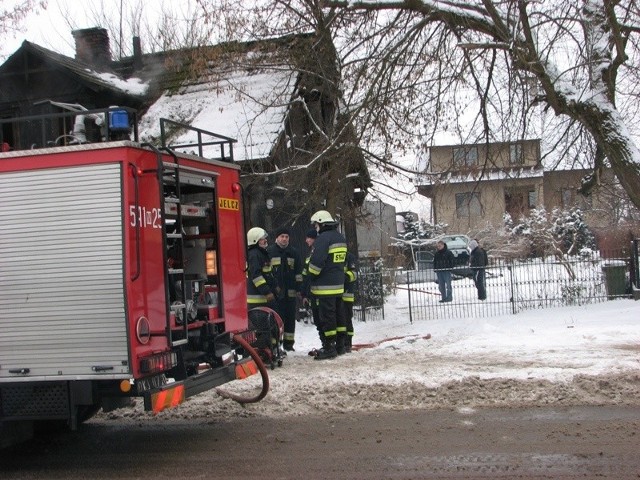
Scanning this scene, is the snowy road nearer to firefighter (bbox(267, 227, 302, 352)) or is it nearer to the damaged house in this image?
the damaged house

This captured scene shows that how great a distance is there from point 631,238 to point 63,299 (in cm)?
1267

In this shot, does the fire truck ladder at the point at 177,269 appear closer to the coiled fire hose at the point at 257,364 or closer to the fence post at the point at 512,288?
the coiled fire hose at the point at 257,364

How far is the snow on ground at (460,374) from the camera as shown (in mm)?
7172

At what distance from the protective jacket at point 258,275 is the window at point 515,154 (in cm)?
514

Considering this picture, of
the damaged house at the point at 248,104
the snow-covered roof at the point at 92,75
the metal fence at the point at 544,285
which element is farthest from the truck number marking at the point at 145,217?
the snow-covered roof at the point at 92,75

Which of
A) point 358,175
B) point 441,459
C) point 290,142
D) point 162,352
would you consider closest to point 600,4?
point 358,175

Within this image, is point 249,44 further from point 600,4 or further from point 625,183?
point 625,183

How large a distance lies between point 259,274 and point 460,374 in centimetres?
333

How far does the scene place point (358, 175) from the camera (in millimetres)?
14453

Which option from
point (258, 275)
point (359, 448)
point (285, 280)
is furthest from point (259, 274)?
point (359, 448)

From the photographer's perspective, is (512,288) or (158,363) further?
(512,288)

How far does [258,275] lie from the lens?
985cm

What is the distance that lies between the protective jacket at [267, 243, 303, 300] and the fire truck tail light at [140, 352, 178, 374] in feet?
16.5

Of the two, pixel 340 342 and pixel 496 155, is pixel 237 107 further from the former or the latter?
pixel 340 342
